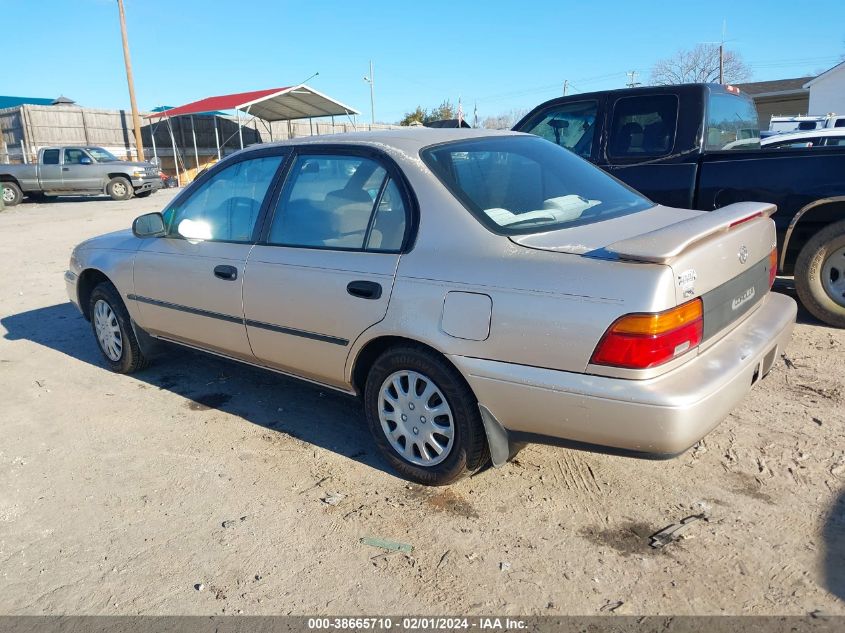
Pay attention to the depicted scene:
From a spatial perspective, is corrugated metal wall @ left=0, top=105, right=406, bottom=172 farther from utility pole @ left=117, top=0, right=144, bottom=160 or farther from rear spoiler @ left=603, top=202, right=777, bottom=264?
rear spoiler @ left=603, top=202, right=777, bottom=264

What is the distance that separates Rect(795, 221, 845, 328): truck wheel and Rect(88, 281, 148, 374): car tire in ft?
16.6

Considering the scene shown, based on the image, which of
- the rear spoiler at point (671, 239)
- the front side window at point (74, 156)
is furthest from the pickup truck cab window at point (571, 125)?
the front side window at point (74, 156)

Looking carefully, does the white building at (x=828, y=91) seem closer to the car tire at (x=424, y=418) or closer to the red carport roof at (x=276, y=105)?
the red carport roof at (x=276, y=105)

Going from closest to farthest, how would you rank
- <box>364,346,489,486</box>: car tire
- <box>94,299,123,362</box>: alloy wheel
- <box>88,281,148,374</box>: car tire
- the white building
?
<box>364,346,489,486</box>: car tire, <box>88,281,148,374</box>: car tire, <box>94,299,123,362</box>: alloy wheel, the white building

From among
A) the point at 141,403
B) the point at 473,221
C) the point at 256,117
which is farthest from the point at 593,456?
the point at 256,117

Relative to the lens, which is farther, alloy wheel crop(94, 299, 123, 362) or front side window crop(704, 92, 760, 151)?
front side window crop(704, 92, 760, 151)

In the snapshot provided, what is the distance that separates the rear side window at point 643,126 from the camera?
18.9 ft

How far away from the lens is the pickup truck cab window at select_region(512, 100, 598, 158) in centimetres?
615

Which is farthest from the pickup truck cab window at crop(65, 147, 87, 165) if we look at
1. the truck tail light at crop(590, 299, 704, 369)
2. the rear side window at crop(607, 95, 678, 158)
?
the truck tail light at crop(590, 299, 704, 369)

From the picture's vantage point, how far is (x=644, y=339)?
8.17 ft

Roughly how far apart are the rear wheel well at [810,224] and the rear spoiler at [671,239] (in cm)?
254

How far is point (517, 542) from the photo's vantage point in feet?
9.29

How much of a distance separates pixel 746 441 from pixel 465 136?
222 cm

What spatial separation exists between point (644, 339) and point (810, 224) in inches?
142
